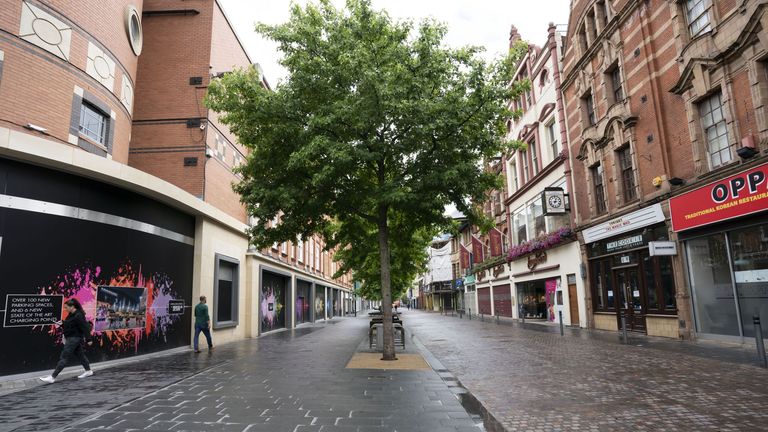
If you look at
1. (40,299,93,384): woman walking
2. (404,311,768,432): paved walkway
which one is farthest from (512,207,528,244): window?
(40,299,93,384): woman walking

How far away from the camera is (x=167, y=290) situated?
44.4 ft

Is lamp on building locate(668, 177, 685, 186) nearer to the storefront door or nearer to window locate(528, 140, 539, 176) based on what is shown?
the storefront door

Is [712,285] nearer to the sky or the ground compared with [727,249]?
nearer to the ground

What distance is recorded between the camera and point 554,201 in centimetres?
2184

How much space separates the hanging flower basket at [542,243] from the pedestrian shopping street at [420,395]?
35.8 feet

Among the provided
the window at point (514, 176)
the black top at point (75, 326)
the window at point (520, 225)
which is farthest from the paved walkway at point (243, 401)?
the window at point (514, 176)

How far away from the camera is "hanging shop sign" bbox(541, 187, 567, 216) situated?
2173cm

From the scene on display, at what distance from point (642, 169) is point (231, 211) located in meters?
15.7

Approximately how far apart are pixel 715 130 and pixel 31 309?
17.2 metres

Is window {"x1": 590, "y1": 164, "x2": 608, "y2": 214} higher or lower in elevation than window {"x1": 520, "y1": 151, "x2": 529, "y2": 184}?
lower

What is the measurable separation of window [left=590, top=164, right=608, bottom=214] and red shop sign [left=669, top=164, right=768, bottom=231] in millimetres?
4920

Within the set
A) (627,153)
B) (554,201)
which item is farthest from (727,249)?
(554,201)

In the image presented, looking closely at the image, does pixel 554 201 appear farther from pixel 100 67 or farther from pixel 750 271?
pixel 100 67

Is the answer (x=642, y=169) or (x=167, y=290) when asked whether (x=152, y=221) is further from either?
(x=642, y=169)
